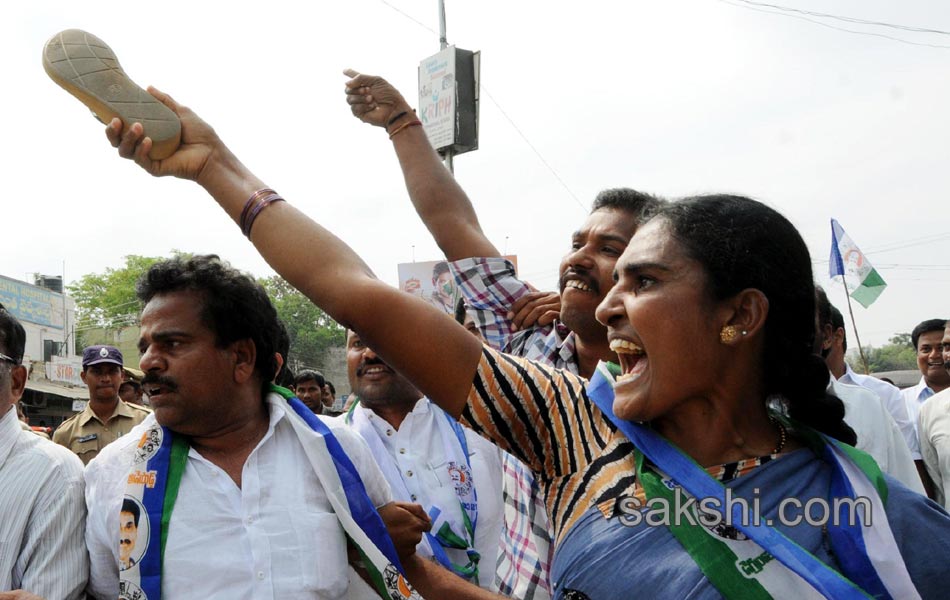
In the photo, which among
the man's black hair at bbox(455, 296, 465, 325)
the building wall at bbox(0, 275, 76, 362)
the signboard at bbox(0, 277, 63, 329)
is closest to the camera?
the man's black hair at bbox(455, 296, 465, 325)

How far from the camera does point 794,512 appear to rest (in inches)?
61.3

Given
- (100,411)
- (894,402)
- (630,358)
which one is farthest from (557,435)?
(100,411)

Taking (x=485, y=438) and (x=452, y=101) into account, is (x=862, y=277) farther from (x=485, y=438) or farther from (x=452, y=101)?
(x=485, y=438)

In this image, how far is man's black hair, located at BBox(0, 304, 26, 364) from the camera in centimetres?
272

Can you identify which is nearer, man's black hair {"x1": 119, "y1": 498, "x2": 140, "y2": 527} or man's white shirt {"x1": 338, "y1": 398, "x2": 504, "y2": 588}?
man's black hair {"x1": 119, "y1": 498, "x2": 140, "y2": 527}

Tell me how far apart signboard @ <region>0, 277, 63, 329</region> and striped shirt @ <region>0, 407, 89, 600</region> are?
36622 mm

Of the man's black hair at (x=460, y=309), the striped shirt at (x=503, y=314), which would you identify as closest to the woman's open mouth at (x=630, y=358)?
the striped shirt at (x=503, y=314)

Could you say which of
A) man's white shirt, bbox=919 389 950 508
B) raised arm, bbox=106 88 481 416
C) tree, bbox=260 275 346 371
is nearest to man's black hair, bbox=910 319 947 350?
man's white shirt, bbox=919 389 950 508

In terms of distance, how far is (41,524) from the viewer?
2.38 metres

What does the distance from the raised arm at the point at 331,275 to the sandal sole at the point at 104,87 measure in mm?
33

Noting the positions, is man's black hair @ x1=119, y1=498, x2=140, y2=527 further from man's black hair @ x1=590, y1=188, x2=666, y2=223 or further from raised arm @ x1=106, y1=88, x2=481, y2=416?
man's black hair @ x1=590, y1=188, x2=666, y2=223

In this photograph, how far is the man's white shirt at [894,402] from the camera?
5.02 m

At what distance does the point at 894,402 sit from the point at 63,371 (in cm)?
3370

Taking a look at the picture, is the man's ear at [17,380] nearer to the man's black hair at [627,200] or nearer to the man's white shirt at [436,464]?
the man's white shirt at [436,464]
